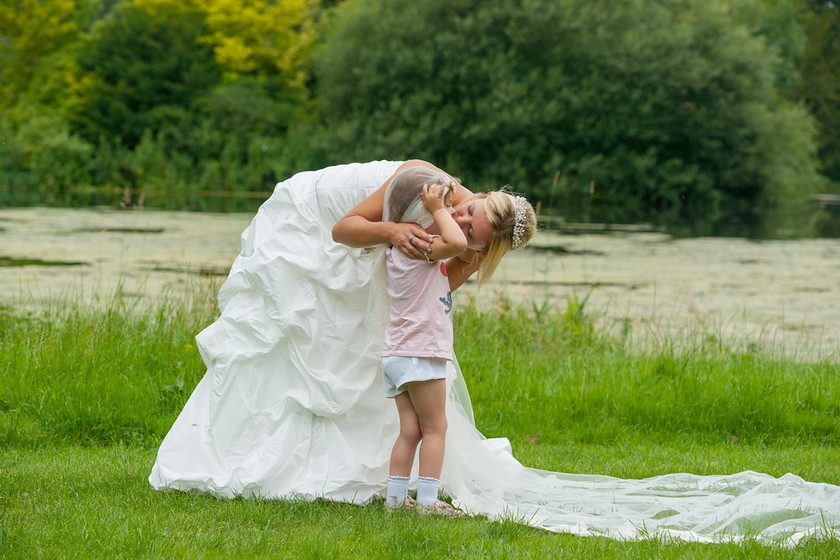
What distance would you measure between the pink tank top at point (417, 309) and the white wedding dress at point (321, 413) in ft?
0.72

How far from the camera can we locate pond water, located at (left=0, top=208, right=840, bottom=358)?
9.20m

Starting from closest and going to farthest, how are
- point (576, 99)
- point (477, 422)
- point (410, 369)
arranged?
point (410, 369) < point (477, 422) < point (576, 99)

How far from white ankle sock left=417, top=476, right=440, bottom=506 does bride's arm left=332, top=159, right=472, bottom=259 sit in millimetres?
905

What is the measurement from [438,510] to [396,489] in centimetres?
19

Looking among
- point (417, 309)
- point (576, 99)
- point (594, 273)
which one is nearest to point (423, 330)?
point (417, 309)

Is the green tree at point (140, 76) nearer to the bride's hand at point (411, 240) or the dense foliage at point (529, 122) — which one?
the dense foliage at point (529, 122)

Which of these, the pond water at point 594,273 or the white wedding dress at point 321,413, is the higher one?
the white wedding dress at point 321,413

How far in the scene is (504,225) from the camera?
12.9 feet

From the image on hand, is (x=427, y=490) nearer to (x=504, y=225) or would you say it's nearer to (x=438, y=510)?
(x=438, y=510)

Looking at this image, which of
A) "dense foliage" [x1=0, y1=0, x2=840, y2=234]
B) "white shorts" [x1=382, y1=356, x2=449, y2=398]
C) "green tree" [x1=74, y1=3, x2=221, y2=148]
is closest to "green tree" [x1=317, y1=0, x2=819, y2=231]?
"dense foliage" [x1=0, y1=0, x2=840, y2=234]

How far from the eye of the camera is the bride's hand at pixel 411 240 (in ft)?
12.5

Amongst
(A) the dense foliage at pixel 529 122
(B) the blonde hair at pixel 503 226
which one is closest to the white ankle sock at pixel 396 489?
(B) the blonde hair at pixel 503 226

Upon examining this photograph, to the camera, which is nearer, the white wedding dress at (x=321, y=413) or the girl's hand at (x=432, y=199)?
the girl's hand at (x=432, y=199)

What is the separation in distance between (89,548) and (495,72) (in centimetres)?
2817
